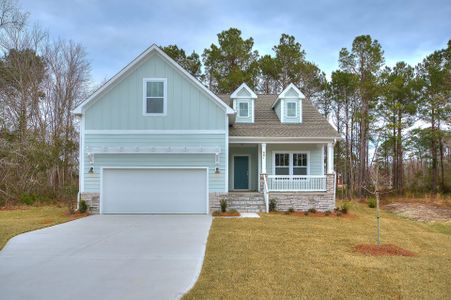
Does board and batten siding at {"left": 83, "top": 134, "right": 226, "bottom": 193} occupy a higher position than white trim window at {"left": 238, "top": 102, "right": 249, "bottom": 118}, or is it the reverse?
white trim window at {"left": 238, "top": 102, "right": 249, "bottom": 118}

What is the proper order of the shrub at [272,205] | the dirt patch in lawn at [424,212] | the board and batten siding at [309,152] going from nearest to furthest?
the shrub at [272,205] < the dirt patch in lawn at [424,212] < the board and batten siding at [309,152]

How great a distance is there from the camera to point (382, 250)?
827cm

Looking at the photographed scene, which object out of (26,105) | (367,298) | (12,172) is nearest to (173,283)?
(367,298)

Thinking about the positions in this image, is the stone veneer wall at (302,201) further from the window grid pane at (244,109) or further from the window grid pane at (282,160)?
the window grid pane at (244,109)

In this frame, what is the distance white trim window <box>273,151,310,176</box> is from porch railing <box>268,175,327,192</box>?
3.85ft

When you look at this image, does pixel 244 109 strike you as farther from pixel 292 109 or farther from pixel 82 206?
pixel 82 206

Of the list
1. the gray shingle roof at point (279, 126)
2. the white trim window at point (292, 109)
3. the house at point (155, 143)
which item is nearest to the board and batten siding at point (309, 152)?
the gray shingle roof at point (279, 126)

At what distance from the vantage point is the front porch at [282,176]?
16.5m

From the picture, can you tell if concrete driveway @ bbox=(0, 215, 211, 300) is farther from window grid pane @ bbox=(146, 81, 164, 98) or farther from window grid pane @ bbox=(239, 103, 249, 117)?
window grid pane @ bbox=(239, 103, 249, 117)

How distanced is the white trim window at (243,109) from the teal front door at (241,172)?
7.06ft

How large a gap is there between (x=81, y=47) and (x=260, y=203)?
19.5 metres

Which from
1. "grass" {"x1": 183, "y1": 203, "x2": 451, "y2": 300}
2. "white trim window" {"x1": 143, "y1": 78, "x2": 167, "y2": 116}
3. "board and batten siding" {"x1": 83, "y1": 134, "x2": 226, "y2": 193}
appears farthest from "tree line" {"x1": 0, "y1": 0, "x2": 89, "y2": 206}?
"grass" {"x1": 183, "y1": 203, "x2": 451, "y2": 300}

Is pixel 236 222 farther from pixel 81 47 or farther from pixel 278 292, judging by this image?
pixel 81 47

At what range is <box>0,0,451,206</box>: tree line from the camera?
24406 millimetres
